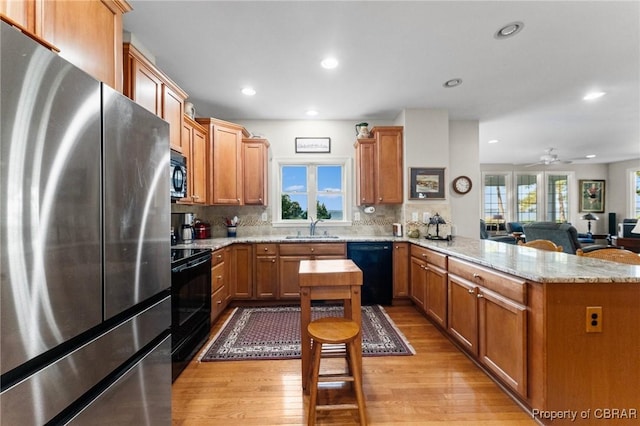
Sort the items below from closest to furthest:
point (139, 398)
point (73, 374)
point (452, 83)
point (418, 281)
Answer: point (73, 374)
point (139, 398)
point (452, 83)
point (418, 281)

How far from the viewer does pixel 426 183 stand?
3.91 m

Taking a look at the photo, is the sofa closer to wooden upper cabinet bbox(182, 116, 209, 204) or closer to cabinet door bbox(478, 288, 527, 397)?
cabinet door bbox(478, 288, 527, 397)

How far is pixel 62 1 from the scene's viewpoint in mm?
1195

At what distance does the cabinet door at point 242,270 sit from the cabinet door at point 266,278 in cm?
9

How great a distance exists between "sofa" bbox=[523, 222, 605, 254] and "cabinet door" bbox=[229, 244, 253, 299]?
435 cm

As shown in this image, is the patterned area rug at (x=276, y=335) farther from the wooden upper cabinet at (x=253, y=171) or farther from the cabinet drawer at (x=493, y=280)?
the wooden upper cabinet at (x=253, y=171)

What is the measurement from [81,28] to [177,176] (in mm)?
1371

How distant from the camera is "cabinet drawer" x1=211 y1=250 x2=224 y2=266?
2.91 metres

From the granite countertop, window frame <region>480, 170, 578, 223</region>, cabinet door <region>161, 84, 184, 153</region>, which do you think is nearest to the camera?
the granite countertop

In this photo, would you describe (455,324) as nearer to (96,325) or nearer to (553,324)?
(553,324)

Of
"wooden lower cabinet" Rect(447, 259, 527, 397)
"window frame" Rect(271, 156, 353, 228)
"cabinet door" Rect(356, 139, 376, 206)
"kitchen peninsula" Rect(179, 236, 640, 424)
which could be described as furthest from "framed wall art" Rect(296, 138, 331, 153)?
"kitchen peninsula" Rect(179, 236, 640, 424)

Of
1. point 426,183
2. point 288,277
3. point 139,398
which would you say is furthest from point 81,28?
point 426,183

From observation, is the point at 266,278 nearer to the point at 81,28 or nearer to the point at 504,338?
the point at 504,338

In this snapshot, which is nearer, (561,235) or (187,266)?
(187,266)
